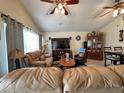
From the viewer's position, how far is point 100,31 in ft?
32.1

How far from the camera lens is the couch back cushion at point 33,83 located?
1182 millimetres

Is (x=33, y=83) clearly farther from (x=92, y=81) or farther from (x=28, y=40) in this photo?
(x=28, y=40)

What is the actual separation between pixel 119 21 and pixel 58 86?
758 centimetres

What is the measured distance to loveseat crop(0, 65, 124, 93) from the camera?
1.18 meters

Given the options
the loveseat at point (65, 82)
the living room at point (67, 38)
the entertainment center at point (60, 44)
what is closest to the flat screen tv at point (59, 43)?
the entertainment center at point (60, 44)

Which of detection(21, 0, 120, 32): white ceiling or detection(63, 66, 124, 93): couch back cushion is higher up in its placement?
detection(21, 0, 120, 32): white ceiling

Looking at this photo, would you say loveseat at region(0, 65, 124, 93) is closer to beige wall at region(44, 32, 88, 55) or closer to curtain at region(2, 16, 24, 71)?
curtain at region(2, 16, 24, 71)

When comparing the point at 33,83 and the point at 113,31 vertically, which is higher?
the point at 113,31

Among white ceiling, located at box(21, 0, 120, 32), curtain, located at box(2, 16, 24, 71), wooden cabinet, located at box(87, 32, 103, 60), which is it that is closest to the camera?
curtain, located at box(2, 16, 24, 71)

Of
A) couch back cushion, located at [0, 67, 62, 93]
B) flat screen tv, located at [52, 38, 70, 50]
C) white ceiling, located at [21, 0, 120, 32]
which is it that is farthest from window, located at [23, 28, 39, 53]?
couch back cushion, located at [0, 67, 62, 93]

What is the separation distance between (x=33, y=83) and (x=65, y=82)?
29 cm

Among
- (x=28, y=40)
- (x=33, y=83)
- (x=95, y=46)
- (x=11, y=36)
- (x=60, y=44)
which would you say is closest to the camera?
(x=33, y=83)

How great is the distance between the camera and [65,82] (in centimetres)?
121

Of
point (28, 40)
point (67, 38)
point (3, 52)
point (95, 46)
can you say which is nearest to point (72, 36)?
point (67, 38)
